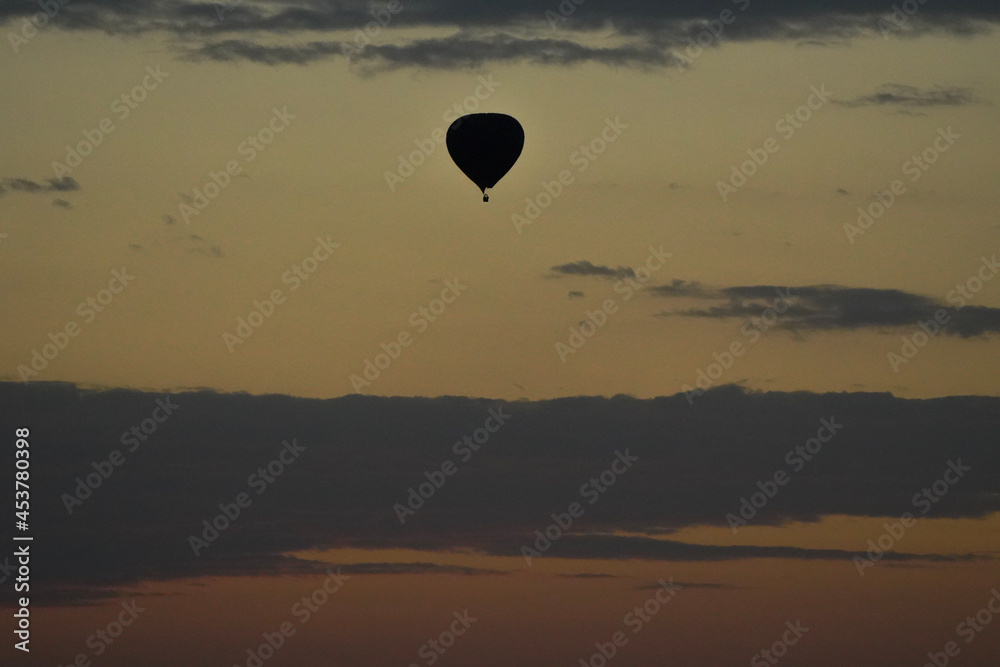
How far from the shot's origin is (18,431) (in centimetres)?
5912

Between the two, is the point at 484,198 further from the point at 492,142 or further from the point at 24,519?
the point at 24,519

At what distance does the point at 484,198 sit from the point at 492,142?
13.6ft

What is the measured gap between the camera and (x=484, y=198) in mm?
73500

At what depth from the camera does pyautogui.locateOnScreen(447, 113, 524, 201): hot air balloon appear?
7669 cm

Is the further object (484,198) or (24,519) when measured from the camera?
(484,198)

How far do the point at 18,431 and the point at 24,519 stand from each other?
9.86 feet

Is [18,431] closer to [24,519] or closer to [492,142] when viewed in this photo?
[24,519]

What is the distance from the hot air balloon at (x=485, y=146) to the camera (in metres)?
76.7

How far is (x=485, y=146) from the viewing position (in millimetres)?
76625

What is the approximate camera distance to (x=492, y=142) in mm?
76625

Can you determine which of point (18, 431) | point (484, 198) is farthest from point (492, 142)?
point (18, 431)

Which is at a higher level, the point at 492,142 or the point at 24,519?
the point at 492,142

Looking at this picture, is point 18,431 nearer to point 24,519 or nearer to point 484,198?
point 24,519

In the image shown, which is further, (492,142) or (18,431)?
(492,142)
